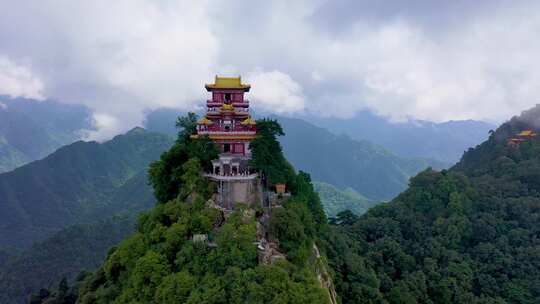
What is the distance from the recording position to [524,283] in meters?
43.7

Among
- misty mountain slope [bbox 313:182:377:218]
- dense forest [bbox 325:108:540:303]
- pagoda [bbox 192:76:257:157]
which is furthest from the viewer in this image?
misty mountain slope [bbox 313:182:377:218]

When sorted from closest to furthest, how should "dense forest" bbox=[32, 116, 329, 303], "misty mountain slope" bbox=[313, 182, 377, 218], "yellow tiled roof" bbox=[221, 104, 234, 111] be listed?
1. "dense forest" bbox=[32, 116, 329, 303]
2. "yellow tiled roof" bbox=[221, 104, 234, 111]
3. "misty mountain slope" bbox=[313, 182, 377, 218]

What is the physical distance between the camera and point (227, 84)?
35.6 meters

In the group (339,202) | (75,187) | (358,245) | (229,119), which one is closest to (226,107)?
(229,119)

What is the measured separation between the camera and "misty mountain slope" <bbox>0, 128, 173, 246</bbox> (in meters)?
112

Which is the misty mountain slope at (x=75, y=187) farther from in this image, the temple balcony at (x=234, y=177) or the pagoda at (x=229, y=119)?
the temple balcony at (x=234, y=177)

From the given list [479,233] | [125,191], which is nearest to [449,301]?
[479,233]

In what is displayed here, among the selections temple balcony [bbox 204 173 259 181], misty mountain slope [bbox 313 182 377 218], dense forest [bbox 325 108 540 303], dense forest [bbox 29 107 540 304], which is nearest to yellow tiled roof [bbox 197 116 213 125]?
dense forest [bbox 29 107 540 304]

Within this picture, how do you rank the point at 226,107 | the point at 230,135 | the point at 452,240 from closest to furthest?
1. the point at 230,135
2. the point at 226,107
3. the point at 452,240

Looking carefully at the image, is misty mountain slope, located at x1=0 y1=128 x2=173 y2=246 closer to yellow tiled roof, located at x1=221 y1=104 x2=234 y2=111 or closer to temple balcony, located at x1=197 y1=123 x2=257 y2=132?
temple balcony, located at x1=197 y1=123 x2=257 y2=132

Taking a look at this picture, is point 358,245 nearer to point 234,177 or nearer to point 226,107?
point 234,177

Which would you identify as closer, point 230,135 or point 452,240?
point 230,135

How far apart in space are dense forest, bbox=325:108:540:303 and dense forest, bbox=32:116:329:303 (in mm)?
10256

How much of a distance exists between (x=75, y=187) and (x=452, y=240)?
117 m
